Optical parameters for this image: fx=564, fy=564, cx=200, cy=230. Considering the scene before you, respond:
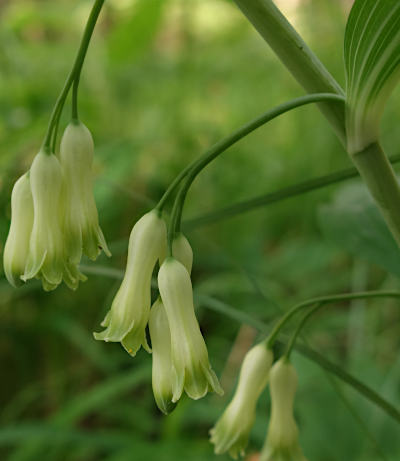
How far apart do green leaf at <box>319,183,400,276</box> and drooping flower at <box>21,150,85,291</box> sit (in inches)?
18.0

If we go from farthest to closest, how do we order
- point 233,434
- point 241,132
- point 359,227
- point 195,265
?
1. point 195,265
2. point 359,227
3. point 233,434
4. point 241,132

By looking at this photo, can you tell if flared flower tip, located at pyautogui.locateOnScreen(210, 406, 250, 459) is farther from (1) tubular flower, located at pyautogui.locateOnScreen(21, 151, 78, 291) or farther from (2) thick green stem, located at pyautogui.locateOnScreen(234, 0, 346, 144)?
(2) thick green stem, located at pyautogui.locateOnScreen(234, 0, 346, 144)

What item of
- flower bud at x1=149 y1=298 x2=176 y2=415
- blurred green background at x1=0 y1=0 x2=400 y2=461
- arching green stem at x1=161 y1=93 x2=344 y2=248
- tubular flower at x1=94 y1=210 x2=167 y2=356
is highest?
arching green stem at x1=161 y1=93 x2=344 y2=248

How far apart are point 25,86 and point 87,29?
170 cm

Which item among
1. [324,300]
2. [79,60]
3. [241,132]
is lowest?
[324,300]

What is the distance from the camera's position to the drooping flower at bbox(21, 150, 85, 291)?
0.54 metres

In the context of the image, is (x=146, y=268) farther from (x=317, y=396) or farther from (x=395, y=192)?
(x=317, y=396)

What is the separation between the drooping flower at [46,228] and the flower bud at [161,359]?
0.34ft

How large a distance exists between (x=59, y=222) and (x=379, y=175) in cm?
31

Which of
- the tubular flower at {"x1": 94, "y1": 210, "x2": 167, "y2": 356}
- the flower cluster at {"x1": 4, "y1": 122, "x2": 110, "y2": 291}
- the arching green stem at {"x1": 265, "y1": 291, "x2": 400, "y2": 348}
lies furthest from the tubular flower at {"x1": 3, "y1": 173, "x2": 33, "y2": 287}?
the arching green stem at {"x1": 265, "y1": 291, "x2": 400, "y2": 348}

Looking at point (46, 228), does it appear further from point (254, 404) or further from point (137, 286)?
point (254, 404)

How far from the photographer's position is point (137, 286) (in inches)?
21.5

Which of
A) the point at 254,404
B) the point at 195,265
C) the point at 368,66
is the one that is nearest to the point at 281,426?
the point at 254,404

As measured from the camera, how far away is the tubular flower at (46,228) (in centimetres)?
54
